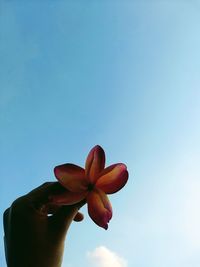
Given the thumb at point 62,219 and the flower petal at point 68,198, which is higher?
the flower petal at point 68,198

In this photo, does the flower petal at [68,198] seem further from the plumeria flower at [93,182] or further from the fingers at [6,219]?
the fingers at [6,219]

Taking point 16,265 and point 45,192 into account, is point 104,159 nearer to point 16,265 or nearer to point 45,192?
point 45,192

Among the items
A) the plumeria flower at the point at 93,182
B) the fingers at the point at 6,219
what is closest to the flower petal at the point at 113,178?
the plumeria flower at the point at 93,182

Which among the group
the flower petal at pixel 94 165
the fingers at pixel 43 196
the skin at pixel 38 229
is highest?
the flower petal at pixel 94 165

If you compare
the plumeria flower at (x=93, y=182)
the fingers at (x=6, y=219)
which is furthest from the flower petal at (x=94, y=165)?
the fingers at (x=6, y=219)

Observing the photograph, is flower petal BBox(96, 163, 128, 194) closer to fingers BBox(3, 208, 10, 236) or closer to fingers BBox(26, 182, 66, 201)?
fingers BBox(26, 182, 66, 201)

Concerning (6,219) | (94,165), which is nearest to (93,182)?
(94,165)

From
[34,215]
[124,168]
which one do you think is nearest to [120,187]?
[124,168]
